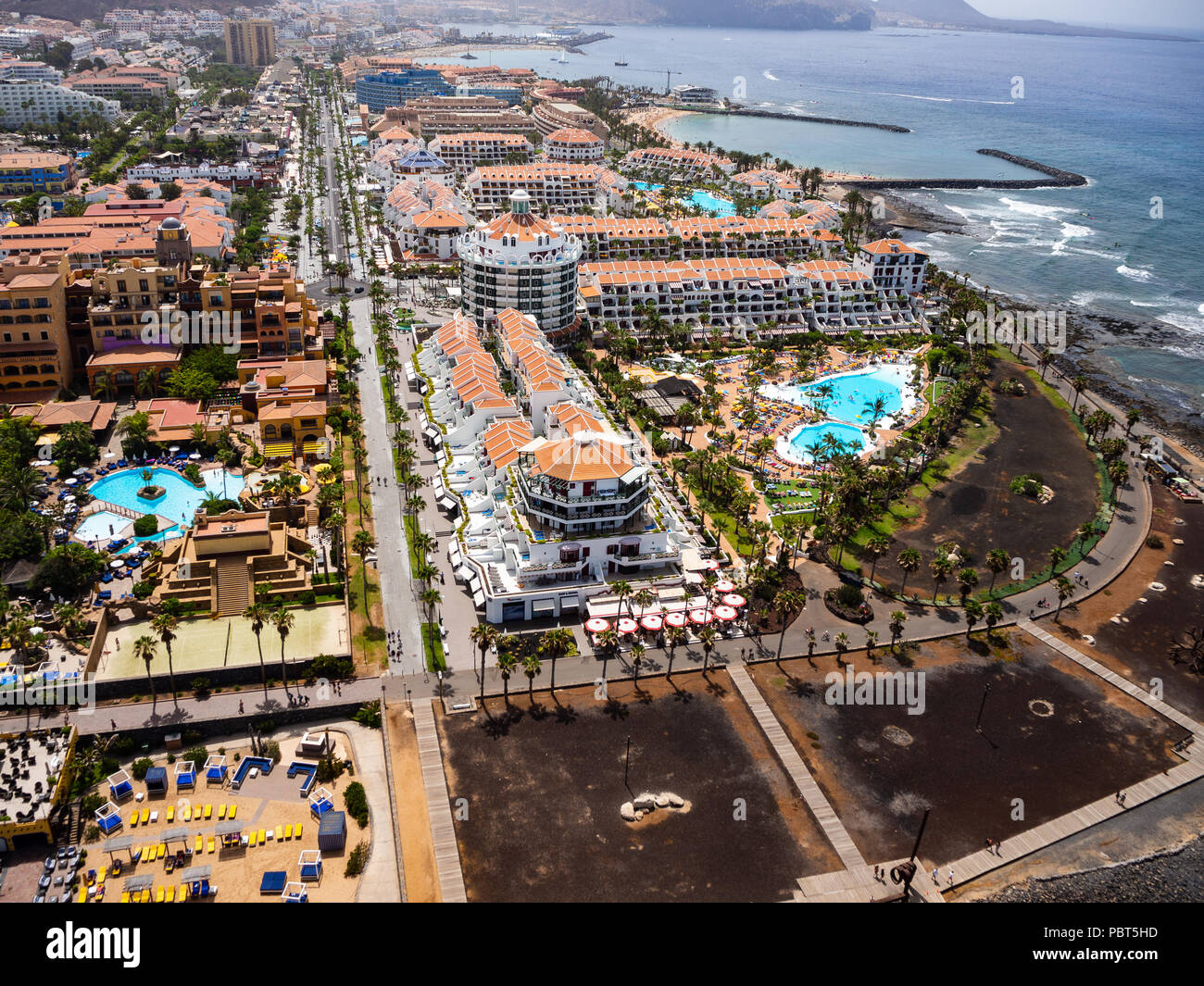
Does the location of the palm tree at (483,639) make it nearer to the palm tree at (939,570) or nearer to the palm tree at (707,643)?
the palm tree at (707,643)

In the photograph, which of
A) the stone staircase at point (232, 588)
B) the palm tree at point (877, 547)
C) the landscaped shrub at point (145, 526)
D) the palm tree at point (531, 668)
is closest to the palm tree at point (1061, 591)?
the palm tree at point (877, 547)

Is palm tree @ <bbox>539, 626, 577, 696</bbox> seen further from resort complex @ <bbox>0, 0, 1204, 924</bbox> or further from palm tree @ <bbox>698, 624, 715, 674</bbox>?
palm tree @ <bbox>698, 624, 715, 674</bbox>

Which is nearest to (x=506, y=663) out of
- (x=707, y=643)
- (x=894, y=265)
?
(x=707, y=643)

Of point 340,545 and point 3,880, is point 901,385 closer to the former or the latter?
point 340,545

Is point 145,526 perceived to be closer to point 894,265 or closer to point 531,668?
point 531,668
